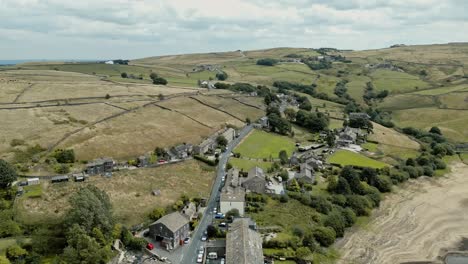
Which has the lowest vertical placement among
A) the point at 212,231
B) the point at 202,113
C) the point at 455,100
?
the point at 212,231

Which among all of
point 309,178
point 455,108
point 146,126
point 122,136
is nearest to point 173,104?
point 146,126

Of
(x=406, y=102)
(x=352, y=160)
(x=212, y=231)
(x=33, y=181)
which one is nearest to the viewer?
(x=212, y=231)

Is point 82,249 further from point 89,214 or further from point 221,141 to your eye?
point 221,141

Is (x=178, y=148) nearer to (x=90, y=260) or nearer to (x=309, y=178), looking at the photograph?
(x=309, y=178)

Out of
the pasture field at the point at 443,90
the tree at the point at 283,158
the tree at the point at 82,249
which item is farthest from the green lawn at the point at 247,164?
the pasture field at the point at 443,90

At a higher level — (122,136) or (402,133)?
(122,136)

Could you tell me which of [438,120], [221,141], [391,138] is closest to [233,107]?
[221,141]
